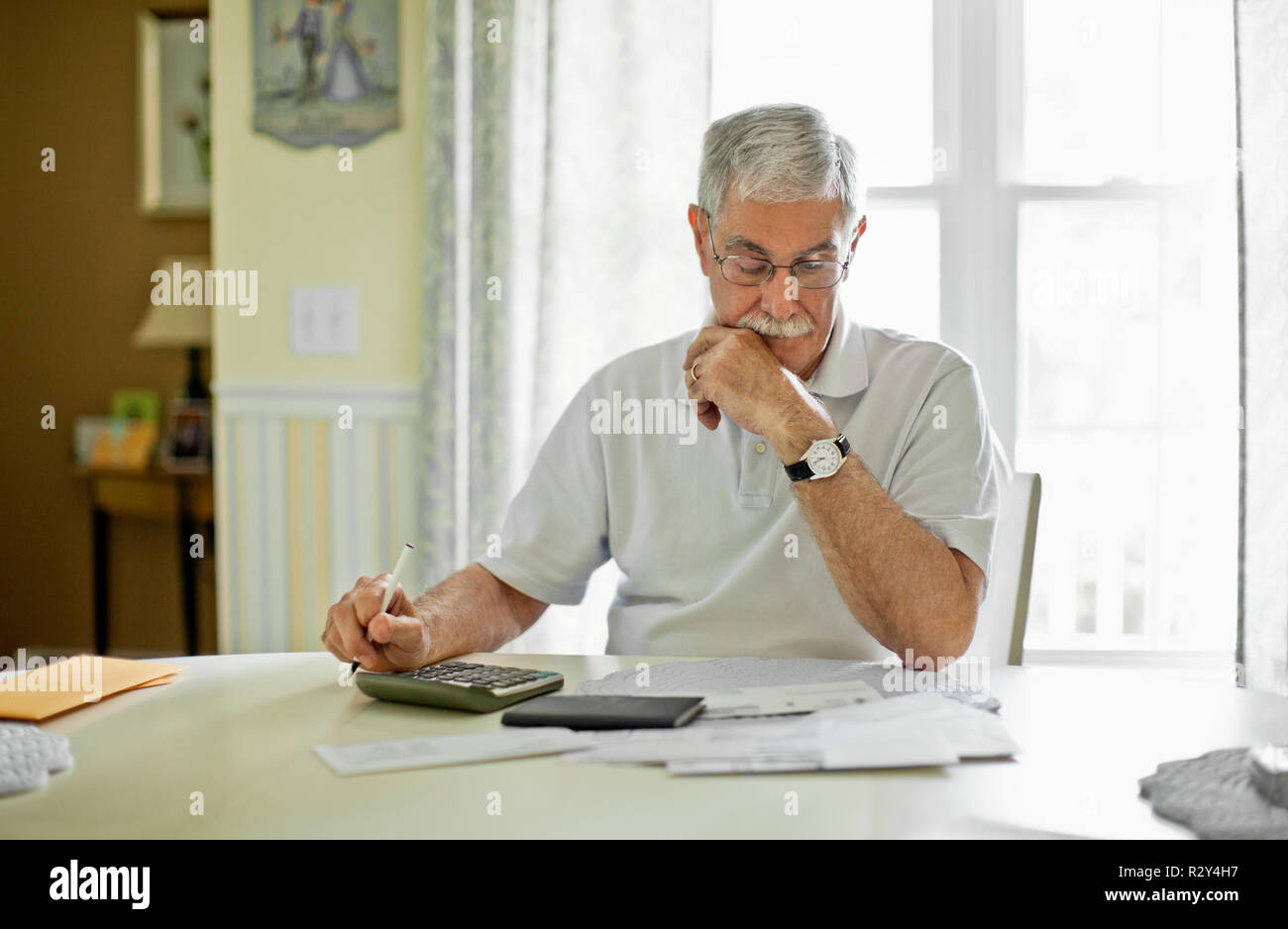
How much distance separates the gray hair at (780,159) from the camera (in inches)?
50.4

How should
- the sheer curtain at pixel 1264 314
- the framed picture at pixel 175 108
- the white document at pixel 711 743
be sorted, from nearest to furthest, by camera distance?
the white document at pixel 711 743 → the sheer curtain at pixel 1264 314 → the framed picture at pixel 175 108

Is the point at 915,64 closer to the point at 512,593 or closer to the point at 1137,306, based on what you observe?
the point at 1137,306

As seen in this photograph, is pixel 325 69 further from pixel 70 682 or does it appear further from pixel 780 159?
pixel 70 682

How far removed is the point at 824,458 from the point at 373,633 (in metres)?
0.53

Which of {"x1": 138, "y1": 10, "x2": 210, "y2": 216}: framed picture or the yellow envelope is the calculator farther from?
{"x1": 138, "y1": 10, "x2": 210, "y2": 216}: framed picture

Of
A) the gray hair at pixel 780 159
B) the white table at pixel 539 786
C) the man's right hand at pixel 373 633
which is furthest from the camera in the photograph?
the gray hair at pixel 780 159

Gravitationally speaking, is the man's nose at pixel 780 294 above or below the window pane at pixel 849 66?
below

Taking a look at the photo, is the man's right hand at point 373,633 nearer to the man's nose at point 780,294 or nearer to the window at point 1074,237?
the man's nose at point 780,294

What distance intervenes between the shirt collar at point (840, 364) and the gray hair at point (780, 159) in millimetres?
142

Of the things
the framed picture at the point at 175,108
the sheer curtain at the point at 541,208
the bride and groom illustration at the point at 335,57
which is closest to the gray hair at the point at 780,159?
the sheer curtain at the point at 541,208

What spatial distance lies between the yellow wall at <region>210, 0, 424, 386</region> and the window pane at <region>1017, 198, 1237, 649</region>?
5.03ft

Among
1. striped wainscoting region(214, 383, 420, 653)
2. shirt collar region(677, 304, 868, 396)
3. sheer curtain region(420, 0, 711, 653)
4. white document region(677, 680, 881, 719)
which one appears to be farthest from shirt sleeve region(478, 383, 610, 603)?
striped wainscoting region(214, 383, 420, 653)

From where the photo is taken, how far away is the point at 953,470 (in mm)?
1243

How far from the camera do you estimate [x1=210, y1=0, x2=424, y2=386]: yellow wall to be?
254 centimetres
